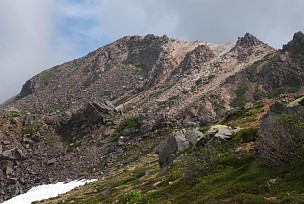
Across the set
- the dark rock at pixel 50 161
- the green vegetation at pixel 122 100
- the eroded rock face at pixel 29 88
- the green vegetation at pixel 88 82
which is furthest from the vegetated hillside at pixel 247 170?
the eroded rock face at pixel 29 88

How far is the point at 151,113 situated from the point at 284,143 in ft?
178

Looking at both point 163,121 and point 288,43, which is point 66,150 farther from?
point 288,43

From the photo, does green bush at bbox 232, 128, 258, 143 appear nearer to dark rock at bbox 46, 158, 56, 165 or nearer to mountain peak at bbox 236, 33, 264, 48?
dark rock at bbox 46, 158, 56, 165

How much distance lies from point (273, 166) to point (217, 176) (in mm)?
3856

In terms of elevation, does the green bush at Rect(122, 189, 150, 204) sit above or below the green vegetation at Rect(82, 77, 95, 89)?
below

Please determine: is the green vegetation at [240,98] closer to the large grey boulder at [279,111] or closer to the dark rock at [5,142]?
the dark rock at [5,142]

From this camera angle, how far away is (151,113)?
244ft

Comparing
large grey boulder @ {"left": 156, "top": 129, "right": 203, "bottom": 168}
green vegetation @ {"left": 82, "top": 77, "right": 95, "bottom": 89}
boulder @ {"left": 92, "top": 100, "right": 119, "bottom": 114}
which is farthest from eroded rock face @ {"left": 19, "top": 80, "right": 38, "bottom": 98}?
large grey boulder @ {"left": 156, "top": 129, "right": 203, "bottom": 168}

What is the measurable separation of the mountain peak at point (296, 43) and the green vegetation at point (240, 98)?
17266 mm

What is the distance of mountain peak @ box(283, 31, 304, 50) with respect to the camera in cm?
9800

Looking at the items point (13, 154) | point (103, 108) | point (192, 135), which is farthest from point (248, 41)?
point (192, 135)

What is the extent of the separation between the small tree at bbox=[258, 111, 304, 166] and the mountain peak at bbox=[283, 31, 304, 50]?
83.1 metres

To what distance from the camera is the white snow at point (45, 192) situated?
5370cm

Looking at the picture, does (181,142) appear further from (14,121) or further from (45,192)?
(14,121)
